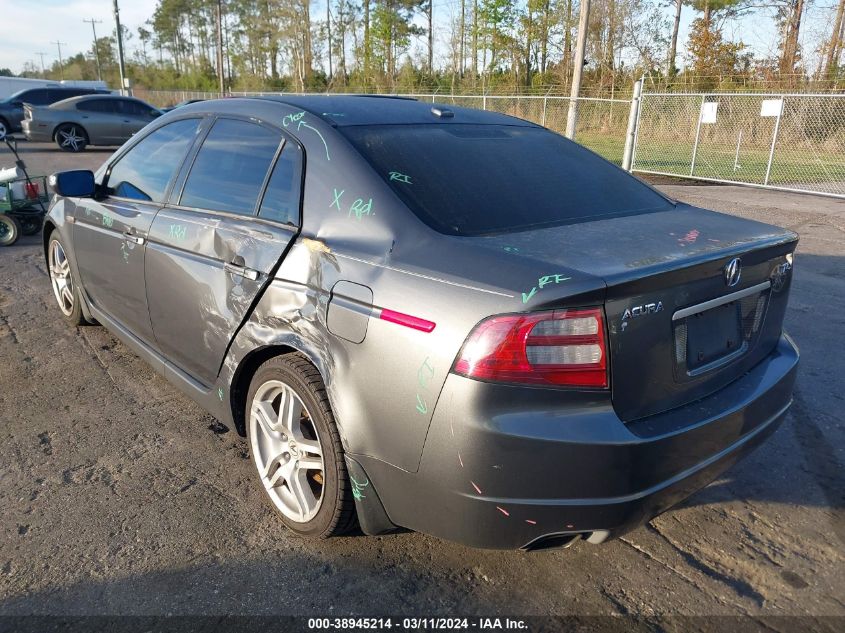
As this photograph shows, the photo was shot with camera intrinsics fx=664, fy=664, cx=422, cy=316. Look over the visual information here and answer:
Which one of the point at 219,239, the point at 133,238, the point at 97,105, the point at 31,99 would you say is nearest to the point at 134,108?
the point at 97,105

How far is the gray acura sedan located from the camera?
6.34ft

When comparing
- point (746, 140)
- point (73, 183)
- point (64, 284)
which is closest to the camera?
point (73, 183)

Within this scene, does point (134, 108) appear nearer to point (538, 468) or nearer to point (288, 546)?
point (288, 546)

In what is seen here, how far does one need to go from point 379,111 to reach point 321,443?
1523mm

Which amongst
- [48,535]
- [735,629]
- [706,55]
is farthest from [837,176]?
[706,55]

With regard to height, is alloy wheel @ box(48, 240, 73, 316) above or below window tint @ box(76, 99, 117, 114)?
below

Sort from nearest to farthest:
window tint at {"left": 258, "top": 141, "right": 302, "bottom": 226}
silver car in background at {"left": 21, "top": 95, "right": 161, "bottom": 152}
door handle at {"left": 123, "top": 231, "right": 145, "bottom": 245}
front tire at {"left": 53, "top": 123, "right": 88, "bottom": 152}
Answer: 1. window tint at {"left": 258, "top": 141, "right": 302, "bottom": 226}
2. door handle at {"left": 123, "top": 231, "right": 145, "bottom": 245}
3. silver car in background at {"left": 21, "top": 95, "right": 161, "bottom": 152}
4. front tire at {"left": 53, "top": 123, "right": 88, "bottom": 152}

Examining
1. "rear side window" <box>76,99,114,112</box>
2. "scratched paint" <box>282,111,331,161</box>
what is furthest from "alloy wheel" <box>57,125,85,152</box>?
"scratched paint" <box>282,111,331,161</box>

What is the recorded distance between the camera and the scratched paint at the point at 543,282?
6.20 ft

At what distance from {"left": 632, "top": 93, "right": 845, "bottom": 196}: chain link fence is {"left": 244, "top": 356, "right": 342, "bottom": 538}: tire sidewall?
13337 mm

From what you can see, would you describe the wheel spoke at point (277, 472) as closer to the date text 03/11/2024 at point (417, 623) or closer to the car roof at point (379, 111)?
the date text 03/11/2024 at point (417, 623)

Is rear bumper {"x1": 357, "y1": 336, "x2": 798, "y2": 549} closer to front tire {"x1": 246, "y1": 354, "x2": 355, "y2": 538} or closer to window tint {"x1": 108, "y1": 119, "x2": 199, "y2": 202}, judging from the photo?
front tire {"x1": 246, "y1": 354, "x2": 355, "y2": 538}

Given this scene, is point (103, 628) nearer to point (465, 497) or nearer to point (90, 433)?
point (465, 497)

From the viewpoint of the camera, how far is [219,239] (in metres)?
2.88
